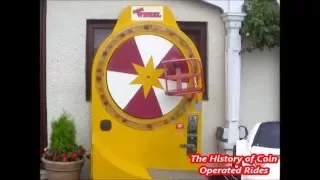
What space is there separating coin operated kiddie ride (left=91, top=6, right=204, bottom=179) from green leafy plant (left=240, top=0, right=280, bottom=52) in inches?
20.7

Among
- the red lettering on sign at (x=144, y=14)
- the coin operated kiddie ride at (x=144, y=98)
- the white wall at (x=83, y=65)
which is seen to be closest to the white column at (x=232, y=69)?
the white wall at (x=83, y=65)

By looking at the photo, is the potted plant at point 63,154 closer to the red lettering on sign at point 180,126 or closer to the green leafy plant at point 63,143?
the green leafy plant at point 63,143

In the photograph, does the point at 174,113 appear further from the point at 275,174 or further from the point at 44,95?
the point at 44,95

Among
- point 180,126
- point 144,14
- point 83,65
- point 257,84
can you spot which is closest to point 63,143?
point 83,65

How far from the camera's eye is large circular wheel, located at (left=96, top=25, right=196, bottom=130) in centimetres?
256

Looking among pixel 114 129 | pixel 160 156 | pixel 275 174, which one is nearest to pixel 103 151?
pixel 114 129

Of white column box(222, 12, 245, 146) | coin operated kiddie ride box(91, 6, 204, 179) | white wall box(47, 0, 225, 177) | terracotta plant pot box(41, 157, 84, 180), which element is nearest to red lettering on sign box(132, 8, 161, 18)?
coin operated kiddie ride box(91, 6, 204, 179)

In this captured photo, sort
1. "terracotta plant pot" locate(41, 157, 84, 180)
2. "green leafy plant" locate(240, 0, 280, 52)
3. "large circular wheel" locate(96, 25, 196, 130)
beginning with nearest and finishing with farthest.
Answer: "large circular wheel" locate(96, 25, 196, 130) < "terracotta plant pot" locate(41, 157, 84, 180) < "green leafy plant" locate(240, 0, 280, 52)

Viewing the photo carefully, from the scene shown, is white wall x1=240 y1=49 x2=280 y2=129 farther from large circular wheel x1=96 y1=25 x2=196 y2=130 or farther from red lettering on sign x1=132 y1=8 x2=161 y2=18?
red lettering on sign x1=132 y1=8 x2=161 y2=18

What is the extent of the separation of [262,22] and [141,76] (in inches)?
34.2

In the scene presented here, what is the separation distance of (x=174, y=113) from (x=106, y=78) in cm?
43

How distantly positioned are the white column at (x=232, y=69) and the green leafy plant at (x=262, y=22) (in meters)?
0.06

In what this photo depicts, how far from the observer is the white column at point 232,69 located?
9.71ft

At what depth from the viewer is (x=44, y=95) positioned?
2.99 meters
